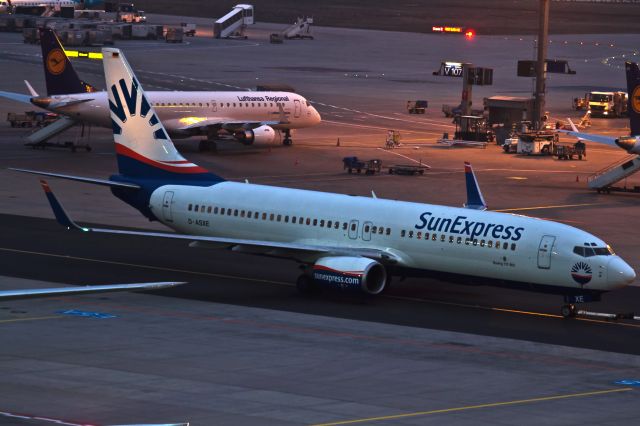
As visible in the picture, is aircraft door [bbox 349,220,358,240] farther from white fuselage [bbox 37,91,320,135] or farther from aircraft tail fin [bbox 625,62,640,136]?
white fuselage [bbox 37,91,320,135]

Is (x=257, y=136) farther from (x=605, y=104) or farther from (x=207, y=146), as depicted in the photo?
(x=605, y=104)

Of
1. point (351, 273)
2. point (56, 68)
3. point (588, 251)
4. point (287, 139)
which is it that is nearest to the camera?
point (588, 251)

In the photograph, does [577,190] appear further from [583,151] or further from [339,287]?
[339,287]

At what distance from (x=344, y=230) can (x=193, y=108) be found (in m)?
48.8

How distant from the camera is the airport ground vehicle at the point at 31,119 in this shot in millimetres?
108188

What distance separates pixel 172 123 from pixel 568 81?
80.0 m

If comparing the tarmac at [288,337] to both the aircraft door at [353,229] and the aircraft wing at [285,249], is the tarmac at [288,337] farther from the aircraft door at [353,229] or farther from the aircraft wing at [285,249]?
the aircraft door at [353,229]

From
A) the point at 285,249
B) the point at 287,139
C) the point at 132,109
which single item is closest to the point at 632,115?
the point at 287,139

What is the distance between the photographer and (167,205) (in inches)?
2181

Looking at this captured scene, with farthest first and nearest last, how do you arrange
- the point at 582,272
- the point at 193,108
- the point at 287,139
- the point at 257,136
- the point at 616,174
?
the point at 287,139
the point at 193,108
the point at 257,136
the point at 616,174
the point at 582,272

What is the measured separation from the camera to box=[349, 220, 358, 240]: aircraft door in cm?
5128

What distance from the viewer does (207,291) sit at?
51219mm

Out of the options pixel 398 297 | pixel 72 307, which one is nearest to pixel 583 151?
→ pixel 398 297

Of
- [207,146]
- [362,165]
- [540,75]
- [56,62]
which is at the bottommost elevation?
[362,165]
